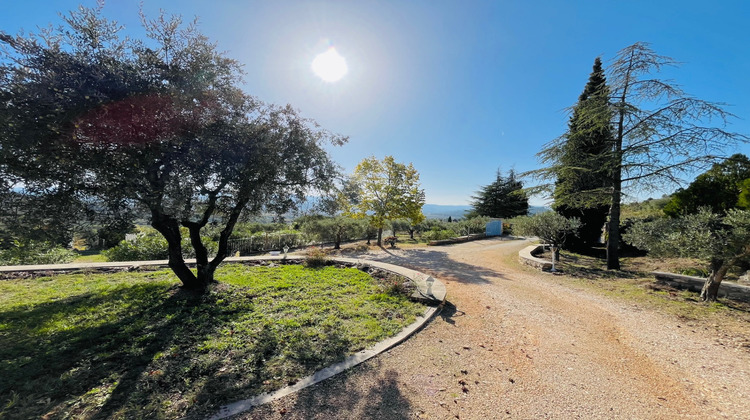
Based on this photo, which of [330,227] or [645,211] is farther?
[645,211]

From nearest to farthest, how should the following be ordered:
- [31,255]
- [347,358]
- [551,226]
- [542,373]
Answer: [542,373]
[347,358]
[31,255]
[551,226]

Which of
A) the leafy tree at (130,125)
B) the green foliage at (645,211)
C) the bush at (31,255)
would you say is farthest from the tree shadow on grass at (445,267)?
the bush at (31,255)

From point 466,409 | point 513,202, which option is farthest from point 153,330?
point 513,202

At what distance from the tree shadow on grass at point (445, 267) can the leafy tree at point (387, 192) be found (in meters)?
3.24

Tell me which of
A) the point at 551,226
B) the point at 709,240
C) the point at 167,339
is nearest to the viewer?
the point at 167,339

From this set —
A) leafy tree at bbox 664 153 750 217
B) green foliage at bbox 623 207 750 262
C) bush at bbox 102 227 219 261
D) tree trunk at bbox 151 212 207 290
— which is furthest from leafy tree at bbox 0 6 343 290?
leafy tree at bbox 664 153 750 217

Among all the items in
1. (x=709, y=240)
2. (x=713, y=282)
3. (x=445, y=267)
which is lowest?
(x=445, y=267)

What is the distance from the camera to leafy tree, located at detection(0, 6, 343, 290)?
3195mm

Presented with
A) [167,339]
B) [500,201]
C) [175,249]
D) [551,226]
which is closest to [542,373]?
[167,339]

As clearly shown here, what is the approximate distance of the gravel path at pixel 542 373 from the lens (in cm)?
270

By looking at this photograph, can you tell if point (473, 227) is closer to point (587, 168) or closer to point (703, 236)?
point (587, 168)

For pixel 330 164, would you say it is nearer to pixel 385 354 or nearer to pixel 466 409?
pixel 385 354

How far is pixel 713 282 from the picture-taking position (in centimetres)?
592

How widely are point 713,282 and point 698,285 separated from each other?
3.41 feet
